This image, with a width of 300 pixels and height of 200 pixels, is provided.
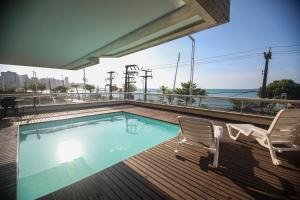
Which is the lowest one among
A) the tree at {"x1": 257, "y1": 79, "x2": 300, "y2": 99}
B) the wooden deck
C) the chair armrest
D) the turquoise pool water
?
the turquoise pool water

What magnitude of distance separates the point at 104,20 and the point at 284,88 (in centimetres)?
2672

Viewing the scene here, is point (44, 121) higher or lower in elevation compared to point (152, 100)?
lower

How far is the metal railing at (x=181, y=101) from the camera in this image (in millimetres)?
6727

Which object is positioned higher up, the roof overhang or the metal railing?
the roof overhang

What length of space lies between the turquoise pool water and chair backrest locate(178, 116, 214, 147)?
1920mm

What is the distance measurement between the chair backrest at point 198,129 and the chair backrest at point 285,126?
118 cm

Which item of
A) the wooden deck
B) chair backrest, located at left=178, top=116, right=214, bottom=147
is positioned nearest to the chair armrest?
the wooden deck

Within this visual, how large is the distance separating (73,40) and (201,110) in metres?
5.92

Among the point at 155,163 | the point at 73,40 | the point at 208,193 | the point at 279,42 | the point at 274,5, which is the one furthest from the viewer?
the point at 279,42

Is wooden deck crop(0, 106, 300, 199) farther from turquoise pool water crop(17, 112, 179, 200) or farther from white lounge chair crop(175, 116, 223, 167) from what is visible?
turquoise pool water crop(17, 112, 179, 200)

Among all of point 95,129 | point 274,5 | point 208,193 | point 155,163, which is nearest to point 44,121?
point 95,129

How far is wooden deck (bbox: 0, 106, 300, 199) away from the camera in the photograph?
196cm

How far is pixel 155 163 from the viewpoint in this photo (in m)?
2.76

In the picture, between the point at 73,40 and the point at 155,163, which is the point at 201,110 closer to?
the point at 155,163
